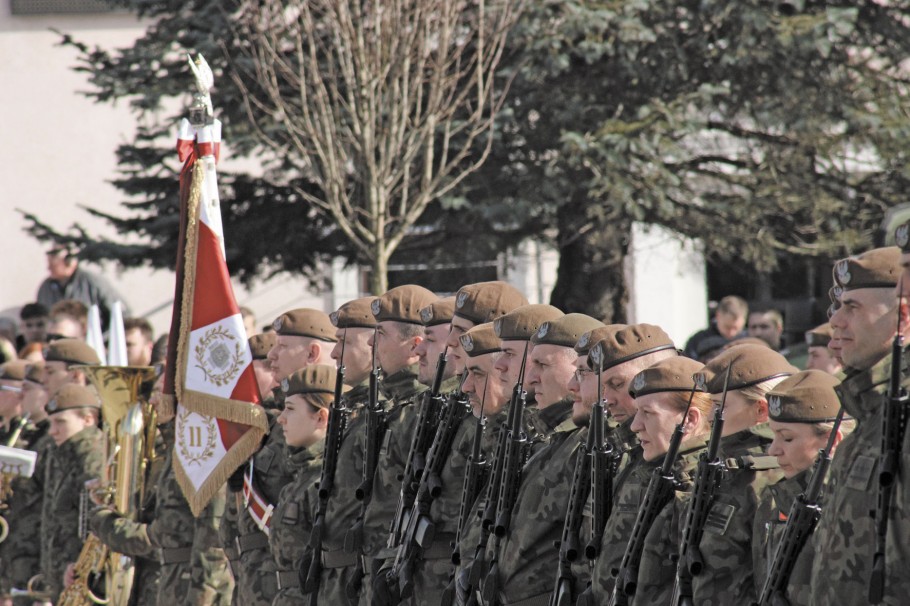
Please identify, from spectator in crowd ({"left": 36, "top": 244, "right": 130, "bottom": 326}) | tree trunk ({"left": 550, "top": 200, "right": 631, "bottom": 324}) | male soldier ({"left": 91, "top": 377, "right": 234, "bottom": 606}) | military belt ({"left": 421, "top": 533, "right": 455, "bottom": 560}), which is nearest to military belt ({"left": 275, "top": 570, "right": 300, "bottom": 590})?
male soldier ({"left": 91, "top": 377, "right": 234, "bottom": 606})

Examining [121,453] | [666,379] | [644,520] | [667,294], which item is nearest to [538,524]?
[644,520]

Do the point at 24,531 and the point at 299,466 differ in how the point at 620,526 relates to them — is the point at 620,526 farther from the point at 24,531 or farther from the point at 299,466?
the point at 24,531

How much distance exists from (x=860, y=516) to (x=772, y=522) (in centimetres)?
56

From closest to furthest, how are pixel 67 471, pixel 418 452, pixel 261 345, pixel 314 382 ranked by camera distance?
pixel 418 452 < pixel 314 382 < pixel 261 345 < pixel 67 471

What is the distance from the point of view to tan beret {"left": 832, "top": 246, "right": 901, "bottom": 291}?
3.75 metres

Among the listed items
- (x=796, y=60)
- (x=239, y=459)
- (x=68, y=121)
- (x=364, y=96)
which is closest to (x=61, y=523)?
(x=239, y=459)

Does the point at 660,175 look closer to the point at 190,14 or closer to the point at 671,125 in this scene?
the point at 671,125

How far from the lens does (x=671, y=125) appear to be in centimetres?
1252

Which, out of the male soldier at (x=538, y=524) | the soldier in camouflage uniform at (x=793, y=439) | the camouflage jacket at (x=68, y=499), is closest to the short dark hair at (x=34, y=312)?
the camouflage jacket at (x=68, y=499)

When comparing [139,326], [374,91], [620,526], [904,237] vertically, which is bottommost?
[620,526]

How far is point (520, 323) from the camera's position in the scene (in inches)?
212

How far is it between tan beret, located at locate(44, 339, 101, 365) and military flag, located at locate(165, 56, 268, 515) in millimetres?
2267

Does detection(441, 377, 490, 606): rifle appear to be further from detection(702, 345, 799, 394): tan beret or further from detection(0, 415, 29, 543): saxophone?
detection(0, 415, 29, 543): saxophone

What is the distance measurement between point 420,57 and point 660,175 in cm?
278
